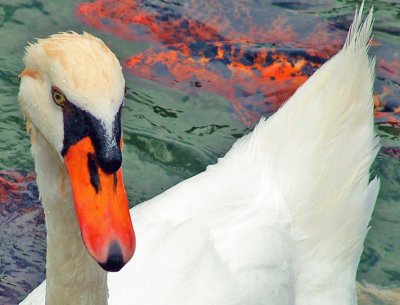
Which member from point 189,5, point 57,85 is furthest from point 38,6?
point 57,85

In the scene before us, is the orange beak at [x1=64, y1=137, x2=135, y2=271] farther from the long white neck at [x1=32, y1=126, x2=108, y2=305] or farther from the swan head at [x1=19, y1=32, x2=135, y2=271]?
the long white neck at [x1=32, y1=126, x2=108, y2=305]

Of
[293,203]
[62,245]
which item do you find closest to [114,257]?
[62,245]

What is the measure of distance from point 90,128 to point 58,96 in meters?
0.18

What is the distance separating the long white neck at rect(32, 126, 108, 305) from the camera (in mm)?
3338

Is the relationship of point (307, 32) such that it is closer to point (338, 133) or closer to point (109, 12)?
point (109, 12)

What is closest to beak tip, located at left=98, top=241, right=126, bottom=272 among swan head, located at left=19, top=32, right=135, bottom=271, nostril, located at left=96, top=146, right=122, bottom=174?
swan head, located at left=19, top=32, right=135, bottom=271

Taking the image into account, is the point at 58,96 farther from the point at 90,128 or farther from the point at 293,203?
the point at 293,203

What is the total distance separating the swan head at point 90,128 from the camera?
293cm

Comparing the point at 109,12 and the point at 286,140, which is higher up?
the point at 286,140

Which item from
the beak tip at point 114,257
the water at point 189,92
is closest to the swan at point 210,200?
the beak tip at point 114,257

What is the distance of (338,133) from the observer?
4668 millimetres

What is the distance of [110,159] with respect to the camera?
2.92 meters

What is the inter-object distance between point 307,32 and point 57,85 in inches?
157

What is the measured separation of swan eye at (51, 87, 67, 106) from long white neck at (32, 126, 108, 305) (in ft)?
0.77
